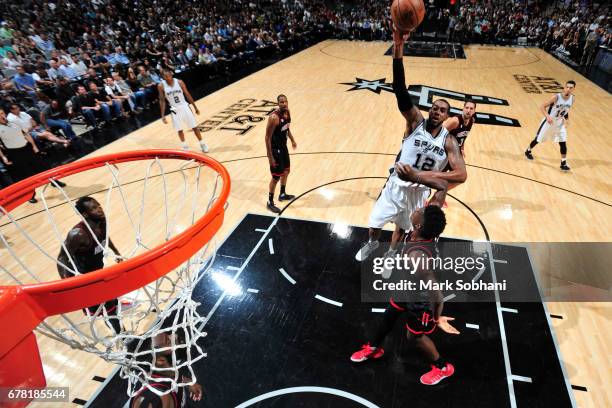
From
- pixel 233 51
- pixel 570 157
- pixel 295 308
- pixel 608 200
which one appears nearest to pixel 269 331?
pixel 295 308

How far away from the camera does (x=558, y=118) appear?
243 inches

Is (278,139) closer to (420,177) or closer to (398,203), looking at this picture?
(398,203)

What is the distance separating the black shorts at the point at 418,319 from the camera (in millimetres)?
2689

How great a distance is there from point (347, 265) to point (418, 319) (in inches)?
62.0

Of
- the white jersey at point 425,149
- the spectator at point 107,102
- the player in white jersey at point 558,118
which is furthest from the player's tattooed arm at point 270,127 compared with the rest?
the spectator at point 107,102

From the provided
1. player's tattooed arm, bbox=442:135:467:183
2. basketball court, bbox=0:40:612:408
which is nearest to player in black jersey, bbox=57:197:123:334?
basketball court, bbox=0:40:612:408

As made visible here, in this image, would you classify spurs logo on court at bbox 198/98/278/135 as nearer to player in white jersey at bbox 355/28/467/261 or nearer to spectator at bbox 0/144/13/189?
spectator at bbox 0/144/13/189

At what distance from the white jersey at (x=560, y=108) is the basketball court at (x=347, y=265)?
90cm

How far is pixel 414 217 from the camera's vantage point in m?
2.68

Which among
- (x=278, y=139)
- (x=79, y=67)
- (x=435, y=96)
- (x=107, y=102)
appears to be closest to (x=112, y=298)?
(x=278, y=139)

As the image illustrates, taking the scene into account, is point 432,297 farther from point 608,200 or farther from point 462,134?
point 608,200

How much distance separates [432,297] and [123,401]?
8.61 feet

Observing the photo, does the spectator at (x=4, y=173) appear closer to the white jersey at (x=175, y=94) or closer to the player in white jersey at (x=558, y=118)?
the white jersey at (x=175, y=94)

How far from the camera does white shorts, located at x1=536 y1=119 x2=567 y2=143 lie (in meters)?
6.19
